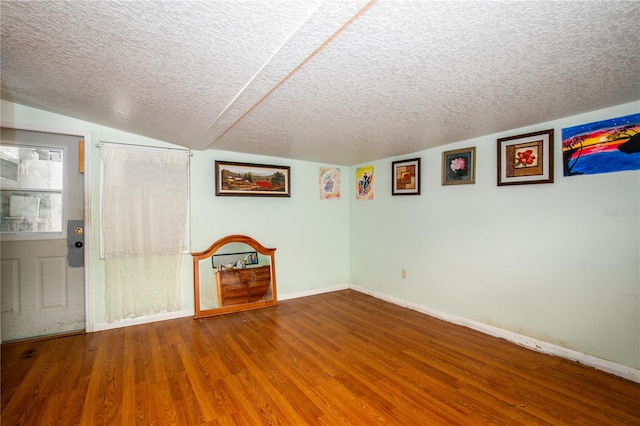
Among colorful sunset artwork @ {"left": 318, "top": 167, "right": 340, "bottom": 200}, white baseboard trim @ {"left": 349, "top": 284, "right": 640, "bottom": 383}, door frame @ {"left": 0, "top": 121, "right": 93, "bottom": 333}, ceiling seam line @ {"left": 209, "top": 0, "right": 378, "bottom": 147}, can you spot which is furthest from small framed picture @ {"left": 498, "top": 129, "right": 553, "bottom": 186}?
door frame @ {"left": 0, "top": 121, "right": 93, "bottom": 333}

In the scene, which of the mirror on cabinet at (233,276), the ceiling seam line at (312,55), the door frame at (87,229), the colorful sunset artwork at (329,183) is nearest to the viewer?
the ceiling seam line at (312,55)

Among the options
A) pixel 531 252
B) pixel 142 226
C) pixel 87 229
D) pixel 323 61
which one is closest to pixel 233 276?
pixel 142 226

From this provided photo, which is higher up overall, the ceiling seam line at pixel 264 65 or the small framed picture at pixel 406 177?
the ceiling seam line at pixel 264 65

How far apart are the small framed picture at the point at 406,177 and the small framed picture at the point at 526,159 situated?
3.23 feet

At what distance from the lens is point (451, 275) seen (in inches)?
131

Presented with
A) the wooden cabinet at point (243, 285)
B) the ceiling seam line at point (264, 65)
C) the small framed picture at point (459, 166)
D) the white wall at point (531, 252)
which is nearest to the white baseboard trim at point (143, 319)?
the wooden cabinet at point (243, 285)

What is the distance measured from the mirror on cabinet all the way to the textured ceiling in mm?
1642

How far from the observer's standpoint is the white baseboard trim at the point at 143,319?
3.09 metres

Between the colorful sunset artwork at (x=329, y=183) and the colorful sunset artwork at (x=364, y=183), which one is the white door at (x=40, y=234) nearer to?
the colorful sunset artwork at (x=329, y=183)

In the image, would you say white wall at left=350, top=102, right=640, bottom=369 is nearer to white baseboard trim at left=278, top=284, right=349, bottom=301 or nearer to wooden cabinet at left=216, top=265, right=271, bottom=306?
white baseboard trim at left=278, top=284, right=349, bottom=301

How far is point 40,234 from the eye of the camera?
2873 mm

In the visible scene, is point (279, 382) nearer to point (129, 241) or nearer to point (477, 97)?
point (129, 241)

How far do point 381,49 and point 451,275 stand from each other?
2.71m

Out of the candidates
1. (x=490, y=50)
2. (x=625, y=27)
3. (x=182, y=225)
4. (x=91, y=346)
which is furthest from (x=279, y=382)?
(x=625, y=27)
